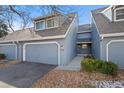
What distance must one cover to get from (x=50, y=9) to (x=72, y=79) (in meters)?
4.56

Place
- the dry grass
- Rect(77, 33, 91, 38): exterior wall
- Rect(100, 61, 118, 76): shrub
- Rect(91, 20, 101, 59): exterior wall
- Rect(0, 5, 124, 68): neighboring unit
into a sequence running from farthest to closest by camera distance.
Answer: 1. Rect(77, 33, 91, 38): exterior wall
2. Rect(91, 20, 101, 59): exterior wall
3. Rect(0, 5, 124, 68): neighboring unit
4. Rect(100, 61, 118, 76): shrub
5. the dry grass

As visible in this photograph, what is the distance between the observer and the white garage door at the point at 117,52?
1236cm

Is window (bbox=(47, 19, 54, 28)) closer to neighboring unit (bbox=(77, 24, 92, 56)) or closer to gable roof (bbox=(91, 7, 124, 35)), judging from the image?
gable roof (bbox=(91, 7, 124, 35))

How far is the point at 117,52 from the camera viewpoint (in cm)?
1251

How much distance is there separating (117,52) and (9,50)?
1307cm

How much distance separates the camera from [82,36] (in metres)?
21.9

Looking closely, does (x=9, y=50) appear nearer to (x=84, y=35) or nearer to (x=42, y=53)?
(x=42, y=53)

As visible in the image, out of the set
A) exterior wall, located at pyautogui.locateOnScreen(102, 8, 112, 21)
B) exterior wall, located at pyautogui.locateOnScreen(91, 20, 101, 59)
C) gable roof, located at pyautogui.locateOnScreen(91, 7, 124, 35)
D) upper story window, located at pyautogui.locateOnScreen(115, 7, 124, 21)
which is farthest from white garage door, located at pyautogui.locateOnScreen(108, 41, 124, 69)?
exterior wall, located at pyautogui.locateOnScreen(102, 8, 112, 21)

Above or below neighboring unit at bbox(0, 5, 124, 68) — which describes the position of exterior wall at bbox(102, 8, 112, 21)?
above

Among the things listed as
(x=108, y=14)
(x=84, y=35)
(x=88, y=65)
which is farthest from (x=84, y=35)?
(x=88, y=65)

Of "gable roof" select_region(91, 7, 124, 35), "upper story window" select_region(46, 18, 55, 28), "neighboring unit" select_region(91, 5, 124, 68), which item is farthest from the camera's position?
"upper story window" select_region(46, 18, 55, 28)

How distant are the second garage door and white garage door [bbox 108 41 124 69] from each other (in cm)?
494

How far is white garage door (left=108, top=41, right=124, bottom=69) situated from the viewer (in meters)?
12.4

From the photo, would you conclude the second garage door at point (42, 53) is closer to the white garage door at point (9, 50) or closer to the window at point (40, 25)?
the white garage door at point (9, 50)
